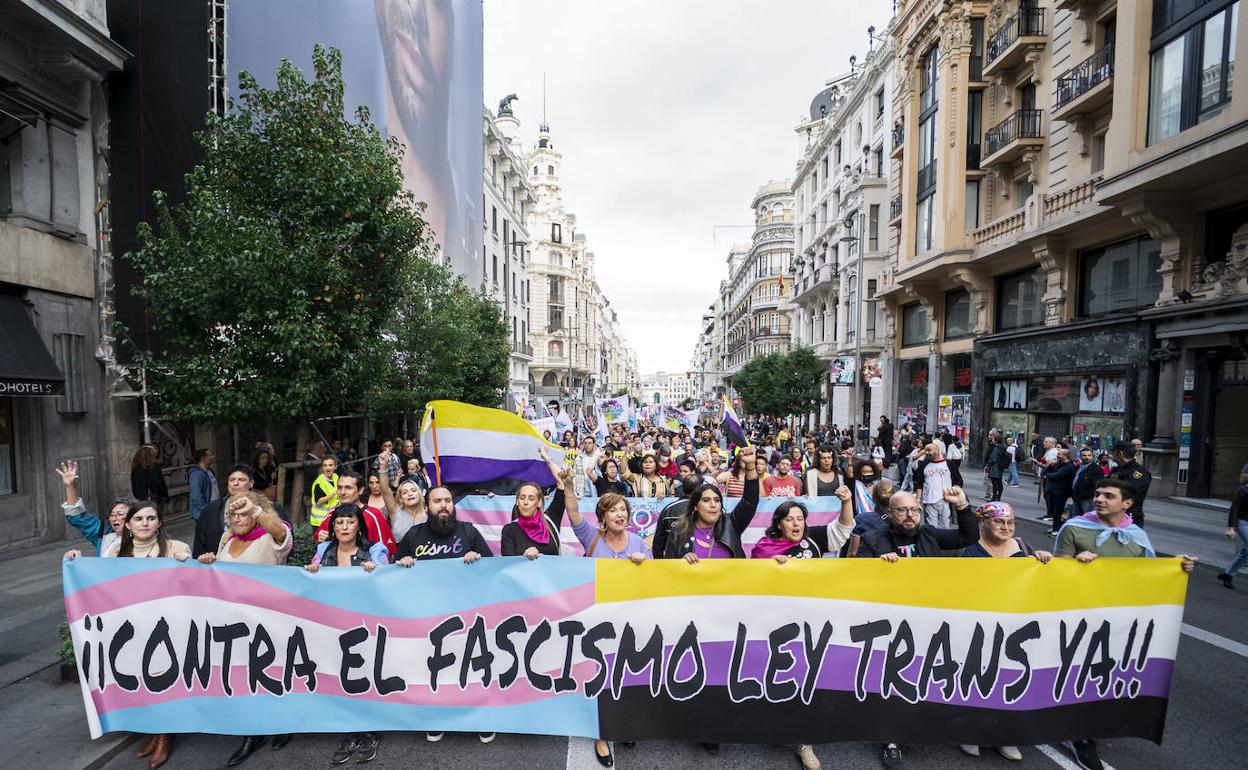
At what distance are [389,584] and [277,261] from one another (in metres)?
5.35

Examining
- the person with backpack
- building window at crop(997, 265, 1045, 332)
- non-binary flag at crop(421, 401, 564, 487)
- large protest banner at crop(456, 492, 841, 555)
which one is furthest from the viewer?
building window at crop(997, 265, 1045, 332)

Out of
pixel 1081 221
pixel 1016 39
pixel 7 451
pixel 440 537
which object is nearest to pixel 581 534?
pixel 440 537

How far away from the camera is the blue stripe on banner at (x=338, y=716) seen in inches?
148

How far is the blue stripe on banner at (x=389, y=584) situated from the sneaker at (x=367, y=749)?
0.89m

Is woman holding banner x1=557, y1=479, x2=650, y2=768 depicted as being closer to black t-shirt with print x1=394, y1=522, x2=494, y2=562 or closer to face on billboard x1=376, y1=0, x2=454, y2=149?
black t-shirt with print x1=394, y1=522, x2=494, y2=562

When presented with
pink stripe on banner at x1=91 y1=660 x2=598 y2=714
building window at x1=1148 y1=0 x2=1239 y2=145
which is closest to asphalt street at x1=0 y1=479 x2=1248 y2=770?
pink stripe on banner at x1=91 y1=660 x2=598 y2=714

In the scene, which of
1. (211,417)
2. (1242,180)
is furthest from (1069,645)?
(1242,180)

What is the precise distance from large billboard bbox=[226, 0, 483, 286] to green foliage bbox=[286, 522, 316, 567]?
9.85 m

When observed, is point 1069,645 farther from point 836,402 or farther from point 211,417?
point 836,402

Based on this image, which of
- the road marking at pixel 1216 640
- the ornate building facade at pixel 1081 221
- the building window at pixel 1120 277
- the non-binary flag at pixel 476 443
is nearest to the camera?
the road marking at pixel 1216 640

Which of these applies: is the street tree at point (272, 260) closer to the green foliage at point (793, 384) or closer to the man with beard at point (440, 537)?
the man with beard at point (440, 537)

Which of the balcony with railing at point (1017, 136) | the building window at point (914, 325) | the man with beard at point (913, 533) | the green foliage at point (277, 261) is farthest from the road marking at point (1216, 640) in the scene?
the building window at point (914, 325)

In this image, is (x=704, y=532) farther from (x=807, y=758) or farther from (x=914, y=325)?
(x=914, y=325)

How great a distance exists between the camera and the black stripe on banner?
3695mm
